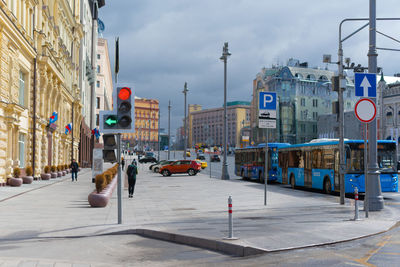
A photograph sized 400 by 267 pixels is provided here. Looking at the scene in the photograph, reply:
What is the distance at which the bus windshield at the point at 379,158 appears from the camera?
897 inches

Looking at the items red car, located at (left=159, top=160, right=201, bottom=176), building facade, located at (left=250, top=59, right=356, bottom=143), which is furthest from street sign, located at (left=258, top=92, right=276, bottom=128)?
building facade, located at (left=250, top=59, right=356, bottom=143)

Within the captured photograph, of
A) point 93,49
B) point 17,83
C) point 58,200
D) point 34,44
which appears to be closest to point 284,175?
point 58,200

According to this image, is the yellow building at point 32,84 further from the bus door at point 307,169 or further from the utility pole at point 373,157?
the utility pole at point 373,157

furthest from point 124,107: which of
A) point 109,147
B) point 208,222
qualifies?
point 208,222

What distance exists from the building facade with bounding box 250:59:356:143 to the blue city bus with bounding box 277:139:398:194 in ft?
312

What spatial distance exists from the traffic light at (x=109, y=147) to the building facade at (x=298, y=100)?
11106cm

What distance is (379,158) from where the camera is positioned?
2353 centimetres

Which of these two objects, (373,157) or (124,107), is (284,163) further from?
(124,107)

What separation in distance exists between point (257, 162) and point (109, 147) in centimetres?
2511

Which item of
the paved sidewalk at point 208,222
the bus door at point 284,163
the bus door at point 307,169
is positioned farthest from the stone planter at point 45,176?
the bus door at point 307,169

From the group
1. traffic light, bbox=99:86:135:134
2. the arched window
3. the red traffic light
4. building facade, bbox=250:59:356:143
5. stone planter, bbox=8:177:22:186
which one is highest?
the arched window

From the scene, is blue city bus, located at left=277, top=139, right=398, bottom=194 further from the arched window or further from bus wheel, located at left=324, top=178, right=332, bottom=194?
the arched window

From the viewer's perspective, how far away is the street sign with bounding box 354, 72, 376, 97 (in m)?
14.9

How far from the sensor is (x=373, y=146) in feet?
52.3
